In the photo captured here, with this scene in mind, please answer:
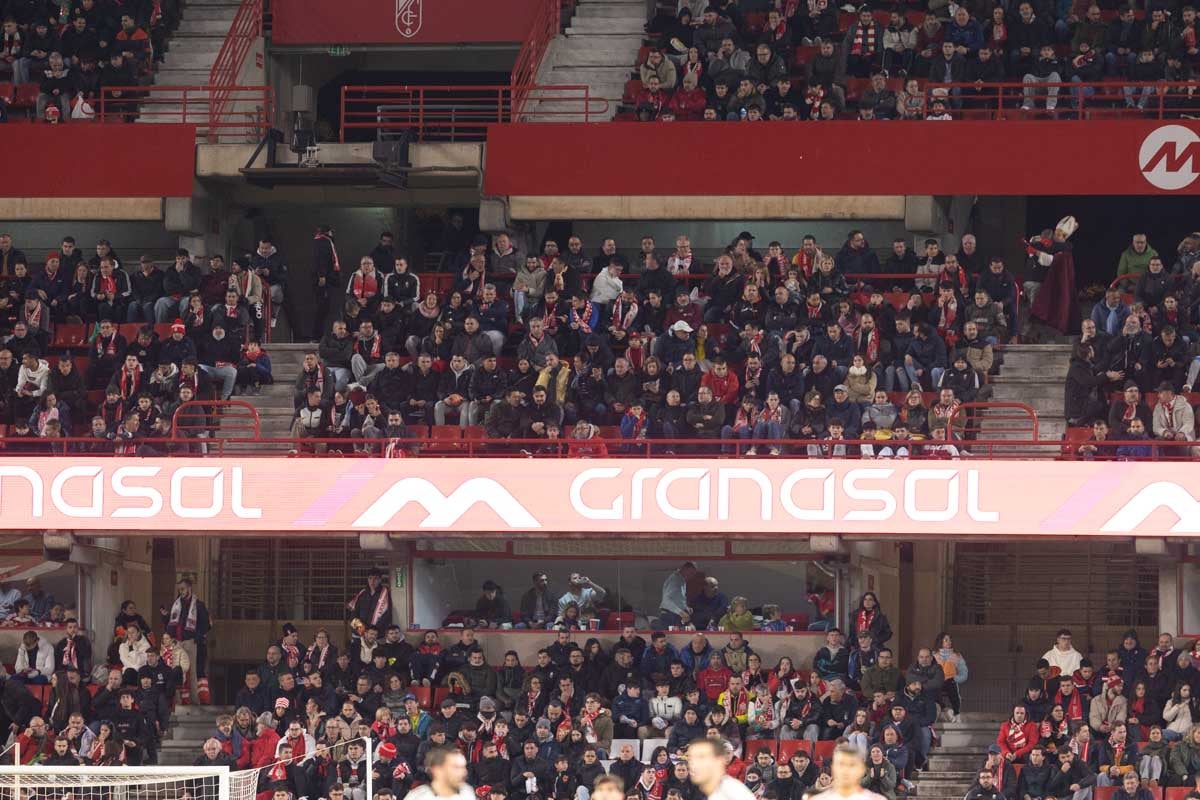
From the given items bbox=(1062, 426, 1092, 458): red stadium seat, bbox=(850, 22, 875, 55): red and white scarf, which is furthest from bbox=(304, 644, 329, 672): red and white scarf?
bbox=(850, 22, 875, 55): red and white scarf

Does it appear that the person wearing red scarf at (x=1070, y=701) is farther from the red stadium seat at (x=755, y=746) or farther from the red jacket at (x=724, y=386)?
the red jacket at (x=724, y=386)

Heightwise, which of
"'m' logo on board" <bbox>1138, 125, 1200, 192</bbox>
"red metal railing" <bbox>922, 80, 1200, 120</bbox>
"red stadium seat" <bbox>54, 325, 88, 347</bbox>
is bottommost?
"red stadium seat" <bbox>54, 325, 88, 347</bbox>

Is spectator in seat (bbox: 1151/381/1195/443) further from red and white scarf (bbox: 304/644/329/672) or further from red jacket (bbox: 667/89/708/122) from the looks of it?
red and white scarf (bbox: 304/644/329/672)

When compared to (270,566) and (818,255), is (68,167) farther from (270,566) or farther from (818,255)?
(818,255)

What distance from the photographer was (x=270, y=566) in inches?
1114

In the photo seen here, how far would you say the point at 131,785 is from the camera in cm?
2233

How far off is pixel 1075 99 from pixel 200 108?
12.1 meters

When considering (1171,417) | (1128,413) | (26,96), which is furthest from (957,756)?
(26,96)

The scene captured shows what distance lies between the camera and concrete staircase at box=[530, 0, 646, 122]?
31.9m

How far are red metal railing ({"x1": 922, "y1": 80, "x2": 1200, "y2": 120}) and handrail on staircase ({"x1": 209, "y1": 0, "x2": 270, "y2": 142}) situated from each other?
31.2 ft

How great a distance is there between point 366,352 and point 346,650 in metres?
3.63

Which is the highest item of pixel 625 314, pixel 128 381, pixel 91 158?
pixel 91 158

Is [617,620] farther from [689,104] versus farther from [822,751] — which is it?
[689,104]

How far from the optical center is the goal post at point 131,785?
20750 mm
